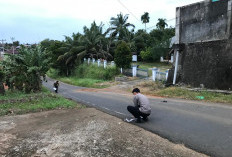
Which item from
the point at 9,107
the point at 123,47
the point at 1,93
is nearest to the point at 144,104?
the point at 9,107

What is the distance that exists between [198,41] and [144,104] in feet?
29.3

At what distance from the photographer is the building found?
36.2 ft

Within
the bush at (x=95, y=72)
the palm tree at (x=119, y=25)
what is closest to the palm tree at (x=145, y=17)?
the palm tree at (x=119, y=25)

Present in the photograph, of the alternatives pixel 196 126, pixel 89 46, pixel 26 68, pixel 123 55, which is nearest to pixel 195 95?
pixel 196 126

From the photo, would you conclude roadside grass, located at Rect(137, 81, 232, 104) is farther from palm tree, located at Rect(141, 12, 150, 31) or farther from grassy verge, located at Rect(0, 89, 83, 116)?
palm tree, located at Rect(141, 12, 150, 31)

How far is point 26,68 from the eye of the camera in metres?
14.0

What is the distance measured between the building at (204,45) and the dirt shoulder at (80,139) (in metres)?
7.78

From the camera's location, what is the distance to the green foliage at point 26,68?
13476mm

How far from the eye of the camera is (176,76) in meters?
14.2

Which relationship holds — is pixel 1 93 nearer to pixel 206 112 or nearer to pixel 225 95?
pixel 206 112

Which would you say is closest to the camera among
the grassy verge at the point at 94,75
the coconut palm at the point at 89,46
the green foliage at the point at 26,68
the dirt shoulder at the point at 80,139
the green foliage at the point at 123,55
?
the dirt shoulder at the point at 80,139

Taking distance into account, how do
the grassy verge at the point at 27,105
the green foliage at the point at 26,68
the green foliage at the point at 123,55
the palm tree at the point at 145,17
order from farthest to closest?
the palm tree at the point at 145,17 < the green foliage at the point at 123,55 < the green foliage at the point at 26,68 < the grassy verge at the point at 27,105

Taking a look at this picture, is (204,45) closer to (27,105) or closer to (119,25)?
(27,105)

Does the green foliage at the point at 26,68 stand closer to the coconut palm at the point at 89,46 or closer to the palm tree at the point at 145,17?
the coconut palm at the point at 89,46
